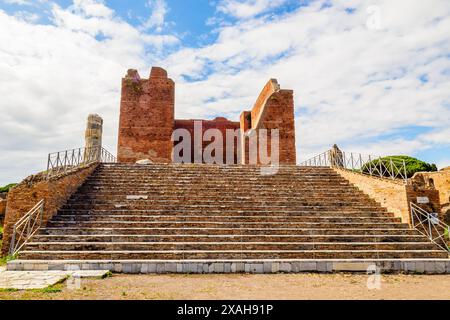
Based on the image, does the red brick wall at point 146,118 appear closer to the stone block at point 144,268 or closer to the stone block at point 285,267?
the stone block at point 144,268

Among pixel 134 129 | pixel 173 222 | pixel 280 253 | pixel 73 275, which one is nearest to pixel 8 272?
pixel 73 275

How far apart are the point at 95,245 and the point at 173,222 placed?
6.22ft

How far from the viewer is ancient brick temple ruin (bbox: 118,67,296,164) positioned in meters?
19.1

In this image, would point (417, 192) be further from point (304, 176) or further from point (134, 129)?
point (134, 129)

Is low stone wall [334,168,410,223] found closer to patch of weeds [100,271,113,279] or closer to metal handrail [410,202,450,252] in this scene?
metal handrail [410,202,450,252]

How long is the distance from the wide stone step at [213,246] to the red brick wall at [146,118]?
12096 mm

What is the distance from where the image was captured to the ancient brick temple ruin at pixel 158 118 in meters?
19.1

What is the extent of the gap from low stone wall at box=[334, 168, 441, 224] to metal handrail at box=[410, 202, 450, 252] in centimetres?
16

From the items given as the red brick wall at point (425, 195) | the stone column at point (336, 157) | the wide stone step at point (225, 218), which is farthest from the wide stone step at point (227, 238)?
the stone column at point (336, 157)

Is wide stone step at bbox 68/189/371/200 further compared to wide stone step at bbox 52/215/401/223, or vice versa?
wide stone step at bbox 68/189/371/200

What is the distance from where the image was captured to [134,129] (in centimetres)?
1923

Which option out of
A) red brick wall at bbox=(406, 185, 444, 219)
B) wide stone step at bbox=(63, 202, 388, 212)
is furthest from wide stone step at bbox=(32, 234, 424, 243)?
wide stone step at bbox=(63, 202, 388, 212)

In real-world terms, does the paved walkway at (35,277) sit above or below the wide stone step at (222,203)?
below

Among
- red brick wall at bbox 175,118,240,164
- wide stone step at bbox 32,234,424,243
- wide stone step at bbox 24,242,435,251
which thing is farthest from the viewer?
red brick wall at bbox 175,118,240,164
